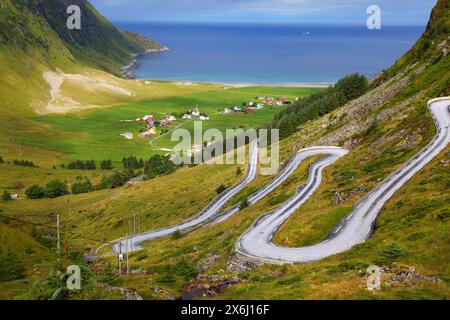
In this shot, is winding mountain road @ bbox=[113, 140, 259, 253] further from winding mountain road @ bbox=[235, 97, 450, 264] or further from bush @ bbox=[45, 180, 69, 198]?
bush @ bbox=[45, 180, 69, 198]

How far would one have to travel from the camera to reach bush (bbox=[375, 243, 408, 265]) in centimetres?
3056

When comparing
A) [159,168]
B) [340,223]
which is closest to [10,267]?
[340,223]

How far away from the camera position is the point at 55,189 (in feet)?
469

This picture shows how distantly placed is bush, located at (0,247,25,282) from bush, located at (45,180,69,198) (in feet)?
303

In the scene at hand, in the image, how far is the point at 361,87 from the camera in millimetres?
130250

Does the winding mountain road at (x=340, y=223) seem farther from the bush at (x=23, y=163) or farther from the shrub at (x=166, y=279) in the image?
the bush at (x=23, y=163)

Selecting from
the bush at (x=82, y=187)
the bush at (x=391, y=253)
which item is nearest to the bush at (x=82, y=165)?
the bush at (x=82, y=187)

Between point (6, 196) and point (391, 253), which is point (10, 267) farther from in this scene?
point (6, 196)

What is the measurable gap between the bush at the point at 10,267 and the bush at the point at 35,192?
301 feet

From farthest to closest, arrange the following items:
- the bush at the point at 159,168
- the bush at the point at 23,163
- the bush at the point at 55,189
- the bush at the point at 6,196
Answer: the bush at the point at 23,163, the bush at the point at 159,168, the bush at the point at 55,189, the bush at the point at 6,196

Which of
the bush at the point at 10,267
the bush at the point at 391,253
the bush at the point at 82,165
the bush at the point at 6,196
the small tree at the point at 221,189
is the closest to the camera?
the bush at the point at 391,253

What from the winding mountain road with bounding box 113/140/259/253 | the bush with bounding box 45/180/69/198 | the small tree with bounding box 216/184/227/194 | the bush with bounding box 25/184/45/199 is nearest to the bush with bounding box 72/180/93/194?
the bush with bounding box 45/180/69/198

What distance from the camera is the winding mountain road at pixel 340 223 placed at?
39.0 metres
